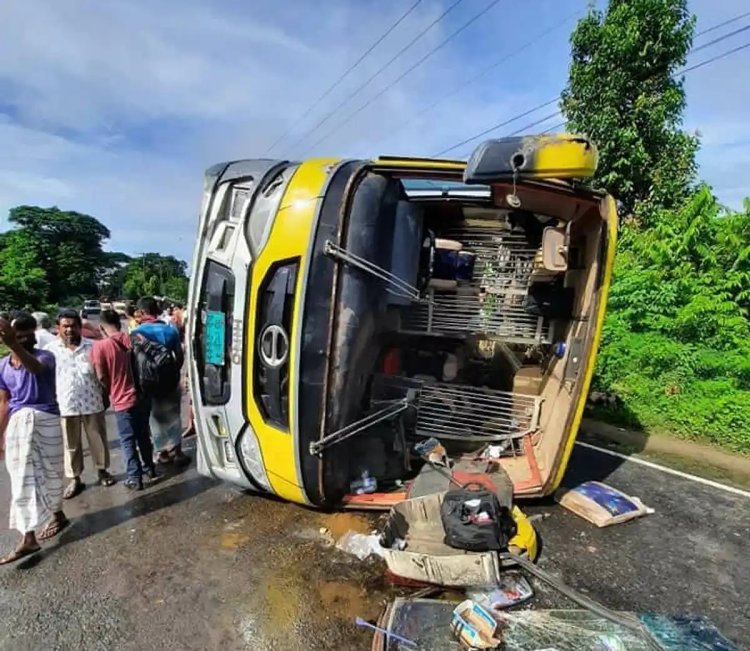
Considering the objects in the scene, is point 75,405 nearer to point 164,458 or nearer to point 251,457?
point 164,458

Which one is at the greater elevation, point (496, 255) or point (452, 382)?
point (496, 255)

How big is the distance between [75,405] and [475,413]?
3285 mm

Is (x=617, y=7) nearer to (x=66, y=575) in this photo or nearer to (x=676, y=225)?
(x=676, y=225)

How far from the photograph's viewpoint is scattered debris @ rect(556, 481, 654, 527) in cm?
355

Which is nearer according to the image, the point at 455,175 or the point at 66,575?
A: the point at 66,575

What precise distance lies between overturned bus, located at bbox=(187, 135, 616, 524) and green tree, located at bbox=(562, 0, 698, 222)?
25.3 feet

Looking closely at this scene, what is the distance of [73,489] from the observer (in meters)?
4.15

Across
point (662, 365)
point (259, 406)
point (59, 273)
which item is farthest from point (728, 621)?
point (59, 273)

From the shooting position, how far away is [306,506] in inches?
142

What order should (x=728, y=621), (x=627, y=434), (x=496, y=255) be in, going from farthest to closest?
1. (x=627, y=434)
2. (x=496, y=255)
3. (x=728, y=621)

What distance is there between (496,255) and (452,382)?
1.19 m

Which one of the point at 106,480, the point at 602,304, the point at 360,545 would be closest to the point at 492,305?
the point at 602,304

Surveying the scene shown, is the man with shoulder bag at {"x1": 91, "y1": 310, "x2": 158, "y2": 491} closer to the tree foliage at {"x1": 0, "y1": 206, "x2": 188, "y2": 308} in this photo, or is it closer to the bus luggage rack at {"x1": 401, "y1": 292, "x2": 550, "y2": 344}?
the bus luggage rack at {"x1": 401, "y1": 292, "x2": 550, "y2": 344}

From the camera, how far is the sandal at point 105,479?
4336 millimetres
